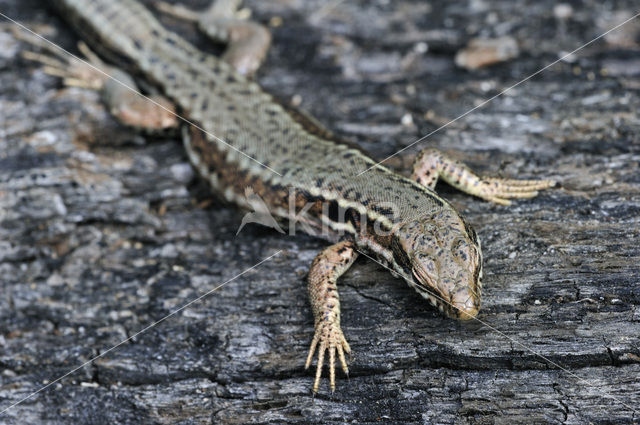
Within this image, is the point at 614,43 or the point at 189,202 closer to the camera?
the point at 189,202

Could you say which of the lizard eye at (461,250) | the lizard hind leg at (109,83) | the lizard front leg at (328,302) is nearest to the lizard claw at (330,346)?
the lizard front leg at (328,302)

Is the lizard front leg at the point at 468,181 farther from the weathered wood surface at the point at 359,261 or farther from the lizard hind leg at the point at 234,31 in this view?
the lizard hind leg at the point at 234,31

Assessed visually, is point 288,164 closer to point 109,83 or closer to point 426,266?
point 426,266

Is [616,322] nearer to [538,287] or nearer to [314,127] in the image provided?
[538,287]

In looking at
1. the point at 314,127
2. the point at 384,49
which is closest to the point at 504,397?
the point at 314,127

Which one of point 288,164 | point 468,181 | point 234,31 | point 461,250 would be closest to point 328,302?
point 461,250

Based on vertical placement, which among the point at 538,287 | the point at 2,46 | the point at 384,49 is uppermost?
the point at 384,49

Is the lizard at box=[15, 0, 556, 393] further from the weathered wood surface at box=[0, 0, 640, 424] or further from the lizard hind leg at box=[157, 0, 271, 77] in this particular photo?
the weathered wood surface at box=[0, 0, 640, 424]
